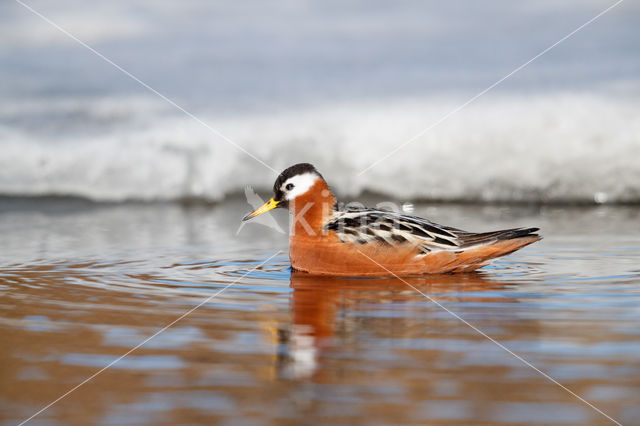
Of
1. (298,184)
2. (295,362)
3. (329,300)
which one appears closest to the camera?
(295,362)

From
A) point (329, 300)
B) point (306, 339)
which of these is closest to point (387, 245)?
point (329, 300)

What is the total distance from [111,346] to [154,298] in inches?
60.8

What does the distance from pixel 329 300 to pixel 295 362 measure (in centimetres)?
196

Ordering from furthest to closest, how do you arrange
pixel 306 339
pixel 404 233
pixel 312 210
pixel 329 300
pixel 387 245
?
1. pixel 312 210
2. pixel 404 233
3. pixel 387 245
4. pixel 329 300
5. pixel 306 339

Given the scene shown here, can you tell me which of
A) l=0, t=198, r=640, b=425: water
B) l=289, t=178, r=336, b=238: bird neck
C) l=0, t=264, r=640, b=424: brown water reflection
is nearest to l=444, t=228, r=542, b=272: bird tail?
l=0, t=198, r=640, b=425: water

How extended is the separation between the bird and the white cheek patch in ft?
1.08

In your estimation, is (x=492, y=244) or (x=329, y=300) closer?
(x=329, y=300)

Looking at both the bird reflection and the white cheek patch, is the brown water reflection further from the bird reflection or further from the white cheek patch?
the white cheek patch

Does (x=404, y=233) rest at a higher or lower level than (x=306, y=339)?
higher

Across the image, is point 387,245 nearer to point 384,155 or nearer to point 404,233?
point 404,233

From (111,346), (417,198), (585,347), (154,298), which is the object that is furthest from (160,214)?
(585,347)

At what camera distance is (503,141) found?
1370cm

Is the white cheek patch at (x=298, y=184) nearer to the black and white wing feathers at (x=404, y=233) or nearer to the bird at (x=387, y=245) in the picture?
the bird at (x=387, y=245)

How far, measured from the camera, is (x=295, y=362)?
4.32 metres
